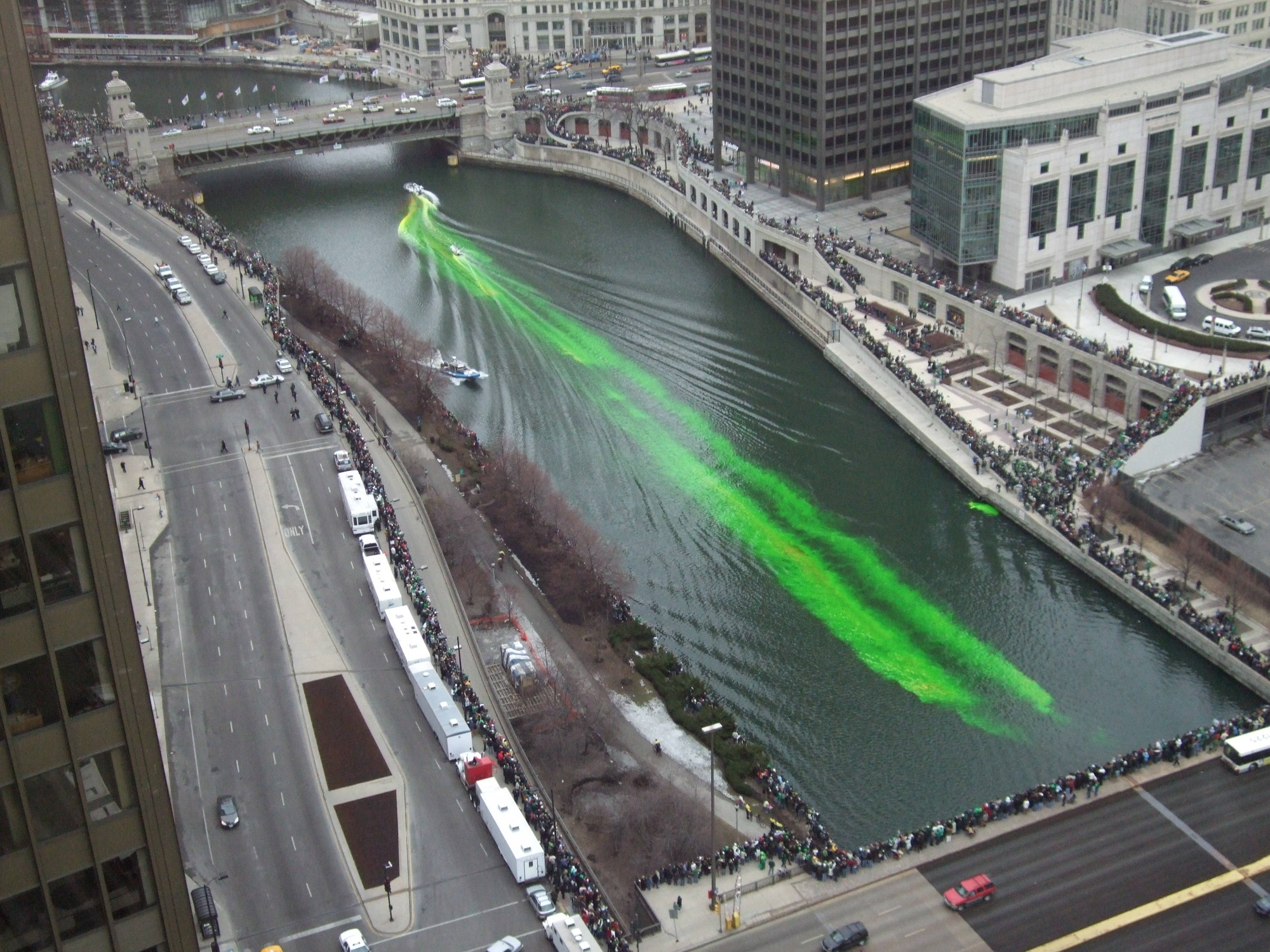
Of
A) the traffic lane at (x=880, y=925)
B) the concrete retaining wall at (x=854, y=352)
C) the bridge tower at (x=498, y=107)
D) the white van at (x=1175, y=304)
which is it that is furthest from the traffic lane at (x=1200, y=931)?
the bridge tower at (x=498, y=107)

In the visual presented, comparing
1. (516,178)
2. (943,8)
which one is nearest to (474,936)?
(943,8)

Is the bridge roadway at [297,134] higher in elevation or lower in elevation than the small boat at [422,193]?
→ higher

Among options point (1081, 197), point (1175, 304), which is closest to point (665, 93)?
point (1081, 197)

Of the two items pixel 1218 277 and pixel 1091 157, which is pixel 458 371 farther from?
pixel 1218 277

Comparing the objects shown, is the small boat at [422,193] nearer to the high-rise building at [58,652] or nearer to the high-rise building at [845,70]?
the high-rise building at [845,70]

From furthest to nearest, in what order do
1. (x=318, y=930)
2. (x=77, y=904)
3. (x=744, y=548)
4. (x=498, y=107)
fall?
(x=498, y=107)
(x=744, y=548)
(x=318, y=930)
(x=77, y=904)

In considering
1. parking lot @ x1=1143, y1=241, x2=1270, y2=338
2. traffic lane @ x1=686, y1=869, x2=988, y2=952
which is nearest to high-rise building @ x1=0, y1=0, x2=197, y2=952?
traffic lane @ x1=686, y1=869, x2=988, y2=952
